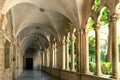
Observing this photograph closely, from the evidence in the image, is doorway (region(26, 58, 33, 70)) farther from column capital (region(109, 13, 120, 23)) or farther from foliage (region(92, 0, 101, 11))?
column capital (region(109, 13, 120, 23))

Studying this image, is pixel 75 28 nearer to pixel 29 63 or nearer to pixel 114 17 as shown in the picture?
pixel 114 17

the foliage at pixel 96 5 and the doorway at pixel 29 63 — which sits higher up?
the foliage at pixel 96 5

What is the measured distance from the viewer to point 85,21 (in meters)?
10.9

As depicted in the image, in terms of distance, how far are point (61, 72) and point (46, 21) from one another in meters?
3.58

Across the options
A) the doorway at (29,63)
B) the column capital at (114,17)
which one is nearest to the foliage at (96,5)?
the column capital at (114,17)

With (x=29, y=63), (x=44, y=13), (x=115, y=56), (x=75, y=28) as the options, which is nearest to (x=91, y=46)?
(x=44, y=13)

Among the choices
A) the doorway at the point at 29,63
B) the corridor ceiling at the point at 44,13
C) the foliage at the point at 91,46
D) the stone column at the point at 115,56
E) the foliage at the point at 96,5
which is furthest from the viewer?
the doorway at the point at 29,63

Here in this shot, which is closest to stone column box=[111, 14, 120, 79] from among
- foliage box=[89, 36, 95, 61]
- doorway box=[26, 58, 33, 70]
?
foliage box=[89, 36, 95, 61]

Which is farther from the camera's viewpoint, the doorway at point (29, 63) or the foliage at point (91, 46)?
the doorway at point (29, 63)

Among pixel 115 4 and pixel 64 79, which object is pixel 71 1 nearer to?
pixel 115 4

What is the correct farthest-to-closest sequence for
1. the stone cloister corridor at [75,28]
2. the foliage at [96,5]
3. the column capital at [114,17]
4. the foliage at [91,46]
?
1. the foliage at [91,46]
2. the foliage at [96,5]
3. the stone cloister corridor at [75,28]
4. the column capital at [114,17]

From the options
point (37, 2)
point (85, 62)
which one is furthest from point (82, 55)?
point (37, 2)

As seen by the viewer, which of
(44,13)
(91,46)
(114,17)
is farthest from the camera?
(91,46)

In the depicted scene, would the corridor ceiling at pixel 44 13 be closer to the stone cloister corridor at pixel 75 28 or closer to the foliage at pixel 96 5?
the stone cloister corridor at pixel 75 28
